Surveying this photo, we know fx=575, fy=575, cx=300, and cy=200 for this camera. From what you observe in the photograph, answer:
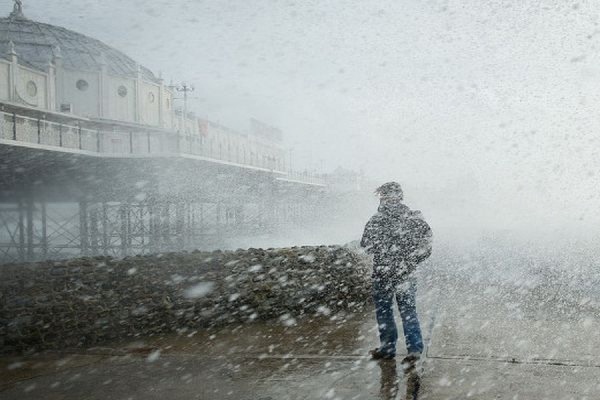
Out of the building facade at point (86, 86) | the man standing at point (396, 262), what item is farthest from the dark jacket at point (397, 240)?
the building facade at point (86, 86)

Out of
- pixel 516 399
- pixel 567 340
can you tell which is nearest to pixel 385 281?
pixel 516 399

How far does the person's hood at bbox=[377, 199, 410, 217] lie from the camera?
549 cm

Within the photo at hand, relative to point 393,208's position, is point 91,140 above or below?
above

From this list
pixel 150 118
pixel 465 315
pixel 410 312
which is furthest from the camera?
pixel 150 118

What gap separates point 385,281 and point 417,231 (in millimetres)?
557

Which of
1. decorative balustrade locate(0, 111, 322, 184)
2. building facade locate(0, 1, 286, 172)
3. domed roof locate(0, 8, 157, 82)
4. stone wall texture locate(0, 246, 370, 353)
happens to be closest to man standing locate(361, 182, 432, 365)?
stone wall texture locate(0, 246, 370, 353)

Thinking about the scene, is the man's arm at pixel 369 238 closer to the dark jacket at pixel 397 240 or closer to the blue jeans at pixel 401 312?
the dark jacket at pixel 397 240

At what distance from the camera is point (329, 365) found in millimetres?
5156

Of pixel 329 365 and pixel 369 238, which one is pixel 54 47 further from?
pixel 329 365

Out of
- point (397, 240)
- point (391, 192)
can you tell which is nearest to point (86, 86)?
point (391, 192)

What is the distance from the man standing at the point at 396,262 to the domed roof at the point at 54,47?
38.5 metres

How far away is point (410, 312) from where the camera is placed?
5.35m

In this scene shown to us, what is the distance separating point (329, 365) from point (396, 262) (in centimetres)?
112

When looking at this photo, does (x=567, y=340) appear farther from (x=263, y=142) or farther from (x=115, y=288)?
(x=263, y=142)
